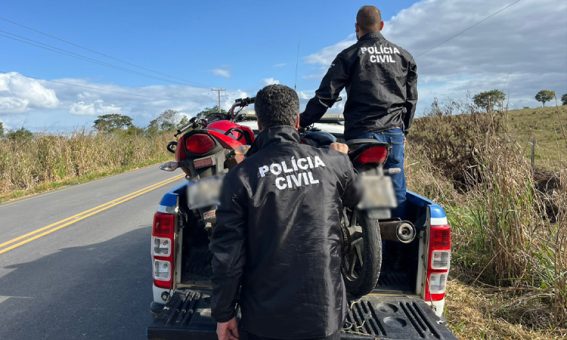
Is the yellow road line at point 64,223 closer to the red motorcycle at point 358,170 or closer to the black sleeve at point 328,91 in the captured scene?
the red motorcycle at point 358,170

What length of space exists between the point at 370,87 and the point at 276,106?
1891mm

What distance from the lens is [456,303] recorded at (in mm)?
4074

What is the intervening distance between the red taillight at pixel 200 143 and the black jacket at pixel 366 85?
1.06 m

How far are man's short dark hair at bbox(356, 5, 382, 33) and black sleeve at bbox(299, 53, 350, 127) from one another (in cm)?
37

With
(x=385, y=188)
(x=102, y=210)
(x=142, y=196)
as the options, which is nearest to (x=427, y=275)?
(x=385, y=188)

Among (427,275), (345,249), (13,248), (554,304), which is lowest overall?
(13,248)

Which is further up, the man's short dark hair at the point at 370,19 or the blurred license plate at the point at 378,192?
the man's short dark hair at the point at 370,19

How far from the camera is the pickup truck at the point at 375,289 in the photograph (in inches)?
98.4

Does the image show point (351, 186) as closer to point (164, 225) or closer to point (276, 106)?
point (276, 106)

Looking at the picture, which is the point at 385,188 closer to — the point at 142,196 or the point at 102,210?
the point at 102,210

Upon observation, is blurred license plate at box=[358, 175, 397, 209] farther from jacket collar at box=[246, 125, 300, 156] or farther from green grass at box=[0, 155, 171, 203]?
green grass at box=[0, 155, 171, 203]

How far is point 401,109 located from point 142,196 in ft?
30.0

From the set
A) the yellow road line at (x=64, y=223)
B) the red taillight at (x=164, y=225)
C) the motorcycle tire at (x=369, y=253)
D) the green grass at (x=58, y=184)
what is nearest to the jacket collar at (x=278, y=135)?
the motorcycle tire at (x=369, y=253)

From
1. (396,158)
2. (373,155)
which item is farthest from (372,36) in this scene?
(373,155)
